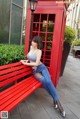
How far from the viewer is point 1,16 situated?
8531 mm

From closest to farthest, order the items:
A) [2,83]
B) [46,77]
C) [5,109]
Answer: [5,109], [2,83], [46,77]

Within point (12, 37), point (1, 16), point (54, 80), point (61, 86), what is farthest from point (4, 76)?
point (12, 37)

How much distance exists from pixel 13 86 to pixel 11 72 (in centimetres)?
25

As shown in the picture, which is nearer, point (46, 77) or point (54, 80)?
point (46, 77)

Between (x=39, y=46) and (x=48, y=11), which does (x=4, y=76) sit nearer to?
(x=39, y=46)

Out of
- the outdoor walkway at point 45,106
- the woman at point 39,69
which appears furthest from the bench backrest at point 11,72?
the outdoor walkway at point 45,106

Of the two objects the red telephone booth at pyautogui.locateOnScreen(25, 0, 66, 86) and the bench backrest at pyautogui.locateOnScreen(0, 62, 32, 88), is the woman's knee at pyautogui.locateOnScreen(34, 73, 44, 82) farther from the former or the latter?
the red telephone booth at pyautogui.locateOnScreen(25, 0, 66, 86)

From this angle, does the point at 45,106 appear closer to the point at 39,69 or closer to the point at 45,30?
the point at 39,69

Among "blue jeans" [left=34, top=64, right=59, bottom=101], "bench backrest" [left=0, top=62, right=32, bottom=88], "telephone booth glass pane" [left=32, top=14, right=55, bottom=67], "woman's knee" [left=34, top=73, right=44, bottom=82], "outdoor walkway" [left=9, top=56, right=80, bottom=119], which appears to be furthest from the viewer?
"telephone booth glass pane" [left=32, top=14, right=55, bottom=67]

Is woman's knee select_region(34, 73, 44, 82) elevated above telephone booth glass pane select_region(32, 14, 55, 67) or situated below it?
below

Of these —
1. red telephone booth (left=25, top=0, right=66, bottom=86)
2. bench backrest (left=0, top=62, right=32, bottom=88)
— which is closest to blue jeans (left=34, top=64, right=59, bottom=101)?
bench backrest (left=0, top=62, right=32, bottom=88)

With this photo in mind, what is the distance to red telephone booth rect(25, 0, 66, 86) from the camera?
4945mm

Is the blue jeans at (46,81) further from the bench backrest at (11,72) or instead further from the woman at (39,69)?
the bench backrest at (11,72)

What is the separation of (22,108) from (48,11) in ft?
7.78
